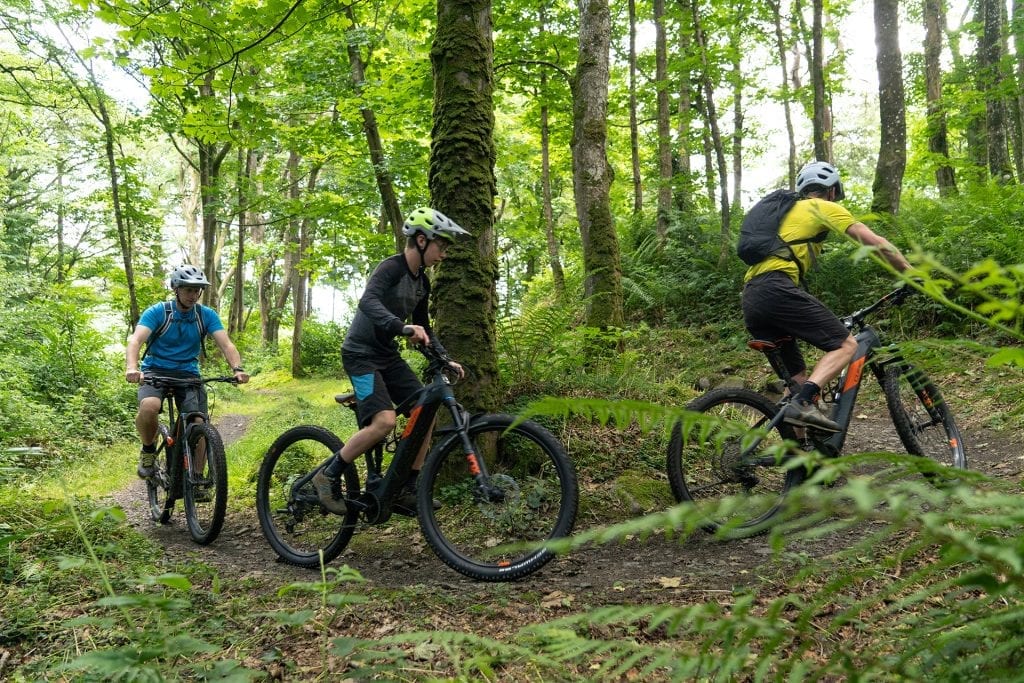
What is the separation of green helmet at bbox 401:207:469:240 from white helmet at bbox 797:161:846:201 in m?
2.52

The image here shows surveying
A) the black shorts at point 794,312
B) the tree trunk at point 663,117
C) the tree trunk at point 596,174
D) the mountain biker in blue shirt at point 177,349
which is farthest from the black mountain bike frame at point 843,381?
the tree trunk at point 663,117

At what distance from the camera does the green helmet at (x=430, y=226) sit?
4461 mm

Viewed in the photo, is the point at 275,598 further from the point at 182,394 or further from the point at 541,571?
the point at 182,394

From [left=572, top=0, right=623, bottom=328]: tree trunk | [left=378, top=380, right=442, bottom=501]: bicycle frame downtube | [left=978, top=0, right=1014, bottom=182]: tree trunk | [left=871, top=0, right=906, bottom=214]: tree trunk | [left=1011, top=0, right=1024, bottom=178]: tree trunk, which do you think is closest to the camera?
[left=378, top=380, right=442, bottom=501]: bicycle frame downtube

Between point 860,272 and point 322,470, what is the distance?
927 centimetres

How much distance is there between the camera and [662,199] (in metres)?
14.6

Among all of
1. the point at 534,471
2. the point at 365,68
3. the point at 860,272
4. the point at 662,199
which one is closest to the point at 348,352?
the point at 534,471

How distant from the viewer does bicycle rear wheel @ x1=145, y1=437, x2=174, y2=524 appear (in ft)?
19.8

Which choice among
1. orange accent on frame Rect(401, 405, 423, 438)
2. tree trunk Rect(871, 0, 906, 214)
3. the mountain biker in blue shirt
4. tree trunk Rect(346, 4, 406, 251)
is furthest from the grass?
tree trunk Rect(346, 4, 406, 251)

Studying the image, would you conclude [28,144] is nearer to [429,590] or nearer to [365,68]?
[365,68]

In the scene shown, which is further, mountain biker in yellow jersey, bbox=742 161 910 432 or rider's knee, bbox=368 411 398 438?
rider's knee, bbox=368 411 398 438

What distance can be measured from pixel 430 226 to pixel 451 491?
2.05m

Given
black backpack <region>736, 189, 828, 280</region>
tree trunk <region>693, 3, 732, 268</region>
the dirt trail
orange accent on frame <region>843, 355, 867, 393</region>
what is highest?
tree trunk <region>693, 3, 732, 268</region>

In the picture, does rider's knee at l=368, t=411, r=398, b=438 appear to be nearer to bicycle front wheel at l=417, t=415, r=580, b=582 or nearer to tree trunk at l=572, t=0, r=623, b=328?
bicycle front wheel at l=417, t=415, r=580, b=582
